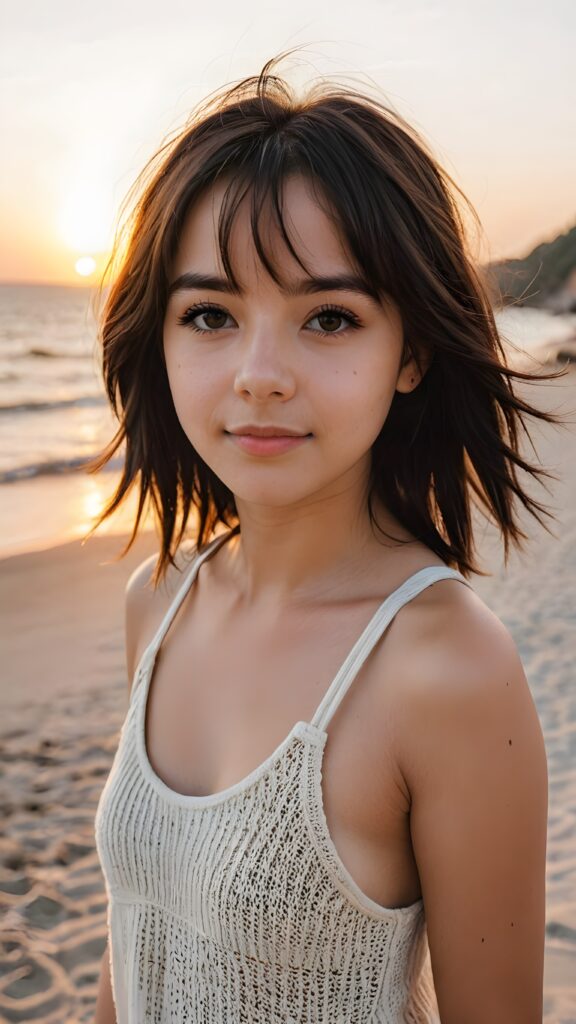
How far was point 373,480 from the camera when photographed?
6.09ft

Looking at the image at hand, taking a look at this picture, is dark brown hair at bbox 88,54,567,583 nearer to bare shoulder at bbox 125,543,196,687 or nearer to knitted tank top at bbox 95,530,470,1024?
bare shoulder at bbox 125,543,196,687

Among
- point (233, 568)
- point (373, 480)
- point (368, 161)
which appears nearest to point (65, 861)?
point (233, 568)

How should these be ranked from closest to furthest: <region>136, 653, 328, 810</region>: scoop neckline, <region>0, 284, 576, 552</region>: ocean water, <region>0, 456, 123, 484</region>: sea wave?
<region>136, 653, 328, 810</region>: scoop neckline, <region>0, 284, 576, 552</region>: ocean water, <region>0, 456, 123, 484</region>: sea wave

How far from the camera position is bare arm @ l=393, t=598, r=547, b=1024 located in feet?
4.51

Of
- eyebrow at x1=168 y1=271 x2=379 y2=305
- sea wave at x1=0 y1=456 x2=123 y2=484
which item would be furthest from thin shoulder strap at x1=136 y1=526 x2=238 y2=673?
sea wave at x1=0 y1=456 x2=123 y2=484

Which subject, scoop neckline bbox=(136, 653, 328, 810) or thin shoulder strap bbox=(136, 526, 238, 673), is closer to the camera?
scoop neckline bbox=(136, 653, 328, 810)

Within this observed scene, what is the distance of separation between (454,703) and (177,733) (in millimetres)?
580

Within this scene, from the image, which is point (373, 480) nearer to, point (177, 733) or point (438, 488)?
point (438, 488)

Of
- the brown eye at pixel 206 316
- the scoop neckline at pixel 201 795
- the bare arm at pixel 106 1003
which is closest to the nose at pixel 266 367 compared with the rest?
the brown eye at pixel 206 316

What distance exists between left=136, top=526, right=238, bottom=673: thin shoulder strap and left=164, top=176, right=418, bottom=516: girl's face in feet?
1.50

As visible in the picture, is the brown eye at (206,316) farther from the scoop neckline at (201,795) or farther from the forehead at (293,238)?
the scoop neckline at (201,795)

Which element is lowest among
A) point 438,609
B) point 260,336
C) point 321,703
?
point 321,703

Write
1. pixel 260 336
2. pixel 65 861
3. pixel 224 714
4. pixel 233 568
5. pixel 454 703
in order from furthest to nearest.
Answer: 1. pixel 65 861
2. pixel 233 568
3. pixel 224 714
4. pixel 260 336
5. pixel 454 703

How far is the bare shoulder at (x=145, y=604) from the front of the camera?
203cm
